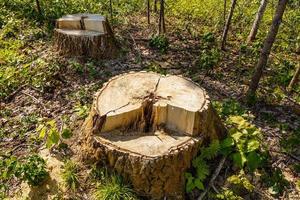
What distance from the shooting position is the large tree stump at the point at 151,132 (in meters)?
5.02

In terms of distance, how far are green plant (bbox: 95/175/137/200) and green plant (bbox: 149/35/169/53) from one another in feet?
16.1

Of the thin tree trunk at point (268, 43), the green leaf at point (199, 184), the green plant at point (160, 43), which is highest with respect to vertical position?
the thin tree trunk at point (268, 43)

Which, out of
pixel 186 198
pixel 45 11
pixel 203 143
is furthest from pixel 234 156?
pixel 45 11

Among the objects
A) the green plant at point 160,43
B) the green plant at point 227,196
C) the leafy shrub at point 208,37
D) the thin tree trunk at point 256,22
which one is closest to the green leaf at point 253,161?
the green plant at point 227,196

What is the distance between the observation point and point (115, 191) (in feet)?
16.5

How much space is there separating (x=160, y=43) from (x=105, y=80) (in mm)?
2137

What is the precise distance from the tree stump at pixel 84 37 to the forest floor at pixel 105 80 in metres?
0.23

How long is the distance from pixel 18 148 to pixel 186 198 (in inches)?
119

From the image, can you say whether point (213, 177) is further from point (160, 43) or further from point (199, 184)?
point (160, 43)

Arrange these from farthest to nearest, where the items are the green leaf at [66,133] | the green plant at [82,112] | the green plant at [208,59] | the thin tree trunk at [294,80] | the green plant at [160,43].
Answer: the green plant at [160,43] < the green plant at [208,59] < the thin tree trunk at [294,80] < the green plant at [82,112] < the green leaf at [66,133]

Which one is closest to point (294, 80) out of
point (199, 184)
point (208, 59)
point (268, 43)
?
point (268, 43)

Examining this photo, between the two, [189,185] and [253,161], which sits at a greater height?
[253,161]

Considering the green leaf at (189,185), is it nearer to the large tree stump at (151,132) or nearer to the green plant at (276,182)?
the large tree stump at (151,132)

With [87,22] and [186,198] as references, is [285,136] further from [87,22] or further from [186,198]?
[87,22]
